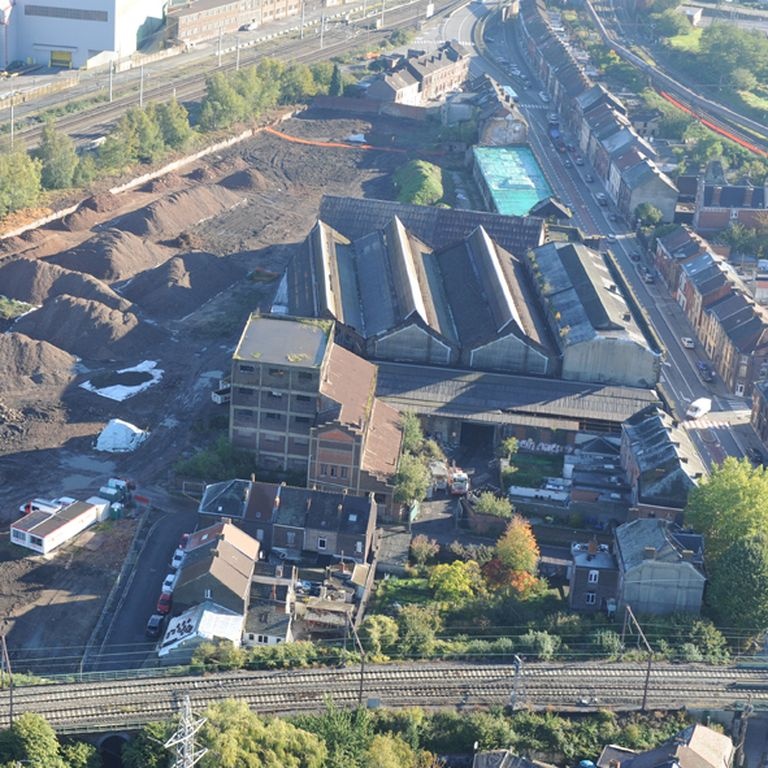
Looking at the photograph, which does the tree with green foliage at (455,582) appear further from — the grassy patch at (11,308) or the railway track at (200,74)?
the railway track at (200,74)

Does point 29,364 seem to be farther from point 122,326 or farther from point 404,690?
point 404,690

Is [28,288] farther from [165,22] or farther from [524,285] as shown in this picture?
[165,22]

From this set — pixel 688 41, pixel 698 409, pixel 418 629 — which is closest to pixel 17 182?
pixel 698 409

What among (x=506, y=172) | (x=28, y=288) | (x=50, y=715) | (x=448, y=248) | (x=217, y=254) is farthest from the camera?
(x=506, y=172)

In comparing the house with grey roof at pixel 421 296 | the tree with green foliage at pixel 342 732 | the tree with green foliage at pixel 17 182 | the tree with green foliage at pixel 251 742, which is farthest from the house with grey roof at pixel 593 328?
the tree with green foliage at pixel 17 182

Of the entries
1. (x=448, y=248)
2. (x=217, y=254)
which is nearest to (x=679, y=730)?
(x=448, y=248)
